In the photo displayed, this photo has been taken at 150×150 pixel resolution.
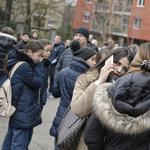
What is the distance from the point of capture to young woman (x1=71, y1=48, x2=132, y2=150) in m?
2.22

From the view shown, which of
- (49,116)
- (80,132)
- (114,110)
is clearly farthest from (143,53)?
(49,116)

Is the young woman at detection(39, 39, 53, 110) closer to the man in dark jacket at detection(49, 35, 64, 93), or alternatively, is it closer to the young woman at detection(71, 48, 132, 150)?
the young woman at detection(71, 48, 132, 150)

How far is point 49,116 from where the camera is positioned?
21.6 feet

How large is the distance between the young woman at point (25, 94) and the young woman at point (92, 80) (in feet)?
3.88

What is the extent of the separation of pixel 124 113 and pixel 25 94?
1.99 meters

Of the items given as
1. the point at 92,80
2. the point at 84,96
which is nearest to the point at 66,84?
the point at 92,80

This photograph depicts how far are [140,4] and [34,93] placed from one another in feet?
121

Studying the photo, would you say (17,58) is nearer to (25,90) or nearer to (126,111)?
(25,90)

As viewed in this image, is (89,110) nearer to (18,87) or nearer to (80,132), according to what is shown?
(80,132)

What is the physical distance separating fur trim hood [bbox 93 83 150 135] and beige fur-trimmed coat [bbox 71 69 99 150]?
35cm

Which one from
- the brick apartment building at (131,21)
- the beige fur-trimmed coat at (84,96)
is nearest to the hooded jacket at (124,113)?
the beige fur-trimmed coat at (84,96)

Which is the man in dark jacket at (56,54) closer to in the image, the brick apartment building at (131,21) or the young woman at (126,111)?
the young woman at (126,111)

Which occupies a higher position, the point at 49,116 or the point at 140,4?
the point at 140,4

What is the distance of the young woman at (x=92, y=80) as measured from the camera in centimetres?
222
